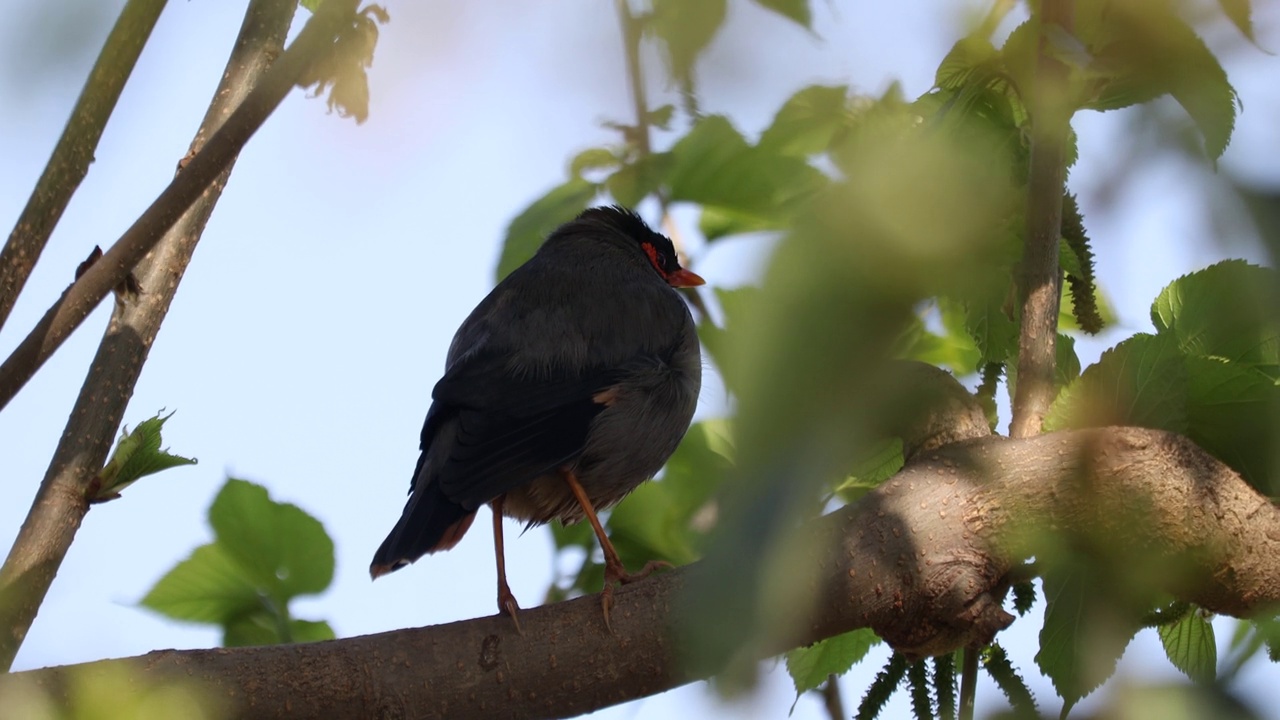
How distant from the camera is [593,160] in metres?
0.66

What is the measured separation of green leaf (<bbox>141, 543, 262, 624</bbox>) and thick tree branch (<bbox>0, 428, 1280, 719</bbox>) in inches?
3.6

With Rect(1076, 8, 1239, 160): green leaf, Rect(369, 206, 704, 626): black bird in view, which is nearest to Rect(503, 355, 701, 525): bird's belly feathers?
Rect(369, 206, 704, 626): black bird

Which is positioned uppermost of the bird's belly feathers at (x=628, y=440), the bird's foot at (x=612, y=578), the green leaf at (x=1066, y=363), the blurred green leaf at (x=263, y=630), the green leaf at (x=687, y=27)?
the bird's belly feathers at (x=628, y=440)

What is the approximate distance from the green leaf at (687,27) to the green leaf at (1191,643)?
3.41 ft

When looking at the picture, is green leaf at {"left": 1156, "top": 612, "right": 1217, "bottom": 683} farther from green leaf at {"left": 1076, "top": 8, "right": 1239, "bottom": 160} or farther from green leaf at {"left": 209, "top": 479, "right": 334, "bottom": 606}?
green leaf at {"left": 209, "top": 479, "right": 334, "bottom": 606}

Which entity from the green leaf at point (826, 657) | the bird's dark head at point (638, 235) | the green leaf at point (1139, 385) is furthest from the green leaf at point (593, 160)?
the bird's dark head at point (638, 235)

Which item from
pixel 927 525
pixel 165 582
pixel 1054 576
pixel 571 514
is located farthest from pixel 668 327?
pixel 1054 576

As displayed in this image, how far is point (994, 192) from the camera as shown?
15.0 inches

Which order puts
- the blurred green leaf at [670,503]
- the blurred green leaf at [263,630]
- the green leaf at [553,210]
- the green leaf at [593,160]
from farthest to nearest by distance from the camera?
the blurred green leaf at [263,630]
the blurred green leaf at [670,503]
the green leaf at [553,210]
the green leaf at [593,160]

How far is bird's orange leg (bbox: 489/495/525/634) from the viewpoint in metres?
2.09

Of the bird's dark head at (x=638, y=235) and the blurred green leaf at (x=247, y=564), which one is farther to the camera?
the bird's dark head at (x=638, y=235)

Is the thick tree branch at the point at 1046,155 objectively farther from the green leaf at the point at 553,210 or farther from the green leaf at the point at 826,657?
the green leaf at the point at 826,657

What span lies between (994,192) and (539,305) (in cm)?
298

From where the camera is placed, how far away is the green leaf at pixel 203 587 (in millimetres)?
1554
